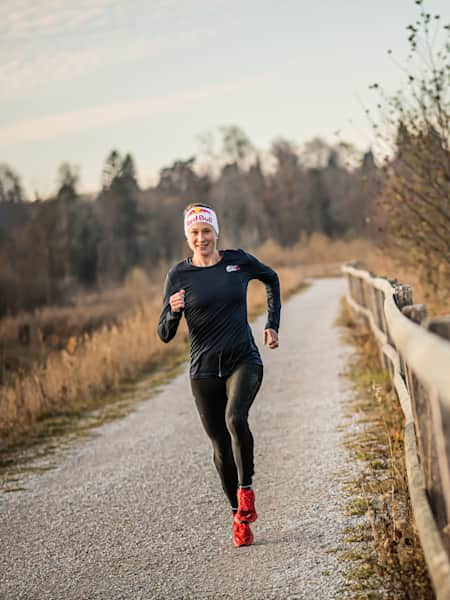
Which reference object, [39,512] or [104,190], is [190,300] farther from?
[104,190]

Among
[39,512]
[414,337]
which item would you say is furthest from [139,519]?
[414,337]

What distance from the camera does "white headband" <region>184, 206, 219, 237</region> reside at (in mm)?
5719

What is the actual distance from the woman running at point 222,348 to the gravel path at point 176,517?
449 millimetres

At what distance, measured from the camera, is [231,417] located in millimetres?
5387

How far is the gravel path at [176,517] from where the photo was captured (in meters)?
4.97

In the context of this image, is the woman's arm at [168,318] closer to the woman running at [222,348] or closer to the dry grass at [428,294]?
the woman running at [222,348]

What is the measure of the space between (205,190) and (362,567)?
205 feet

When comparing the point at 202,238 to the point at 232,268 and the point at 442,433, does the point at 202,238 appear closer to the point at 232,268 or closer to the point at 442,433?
the point at 232,268

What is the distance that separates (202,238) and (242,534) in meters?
1.89

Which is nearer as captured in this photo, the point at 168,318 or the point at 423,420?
the point at 423,420

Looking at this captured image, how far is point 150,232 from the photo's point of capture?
76.6m

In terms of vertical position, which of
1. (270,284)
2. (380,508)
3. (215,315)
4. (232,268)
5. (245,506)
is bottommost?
(380,508)

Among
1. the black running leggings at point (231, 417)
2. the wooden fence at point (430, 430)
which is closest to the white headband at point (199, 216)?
the black running leggings at point (231, 417)

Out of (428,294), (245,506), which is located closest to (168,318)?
(245,506)
